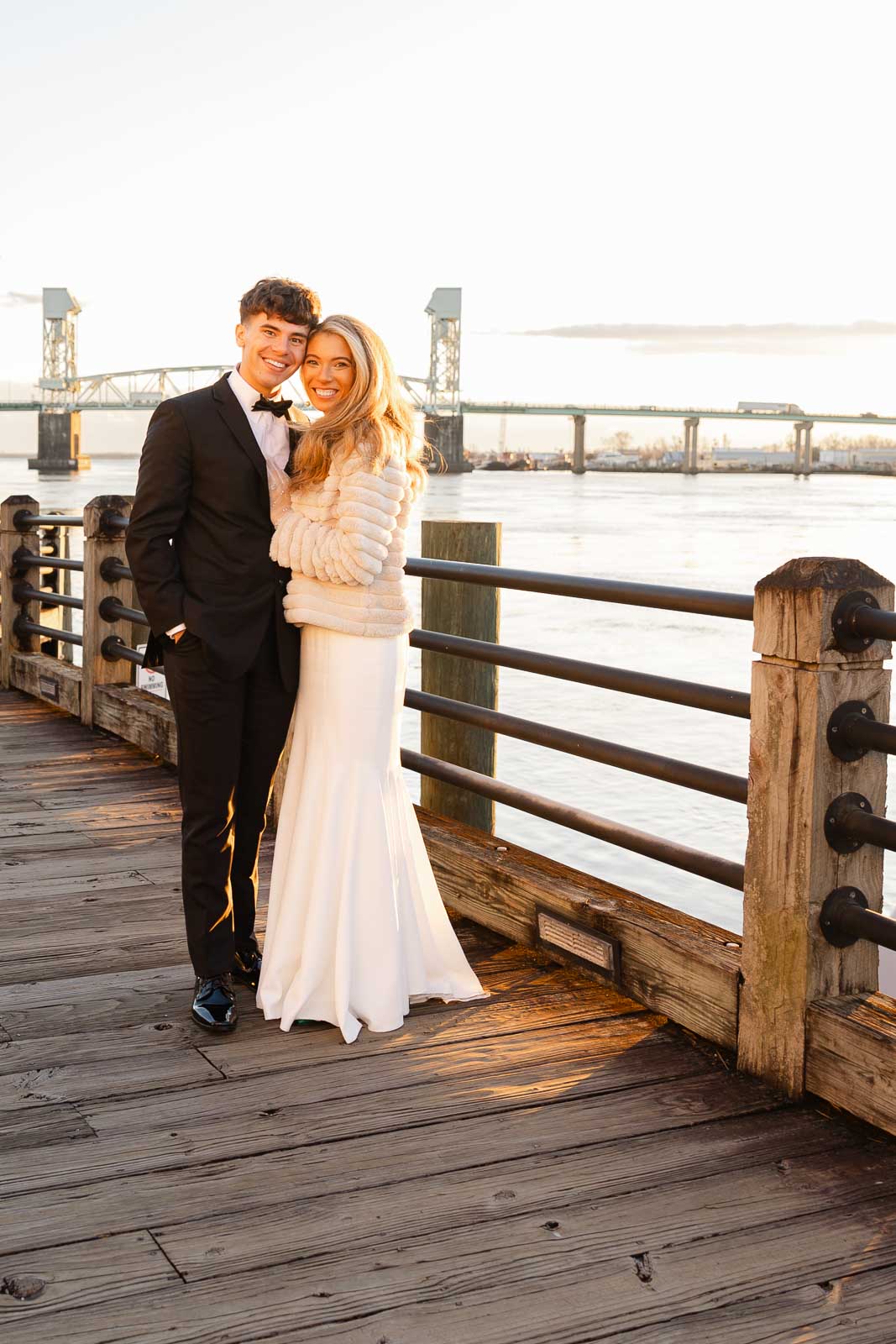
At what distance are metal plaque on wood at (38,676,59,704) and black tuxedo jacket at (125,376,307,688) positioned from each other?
442cm

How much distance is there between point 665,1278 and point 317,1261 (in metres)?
0.50

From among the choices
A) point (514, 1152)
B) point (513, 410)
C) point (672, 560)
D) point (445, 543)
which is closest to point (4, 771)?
point (445, 543)

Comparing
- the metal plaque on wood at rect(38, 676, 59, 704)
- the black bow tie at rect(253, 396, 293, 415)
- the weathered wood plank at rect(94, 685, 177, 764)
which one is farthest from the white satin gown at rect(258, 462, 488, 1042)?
the metal plaque on wood at rect(38, 676, 59, 704)

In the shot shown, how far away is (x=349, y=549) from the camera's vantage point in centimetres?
280

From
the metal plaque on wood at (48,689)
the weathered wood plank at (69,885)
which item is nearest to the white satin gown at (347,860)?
the weathered wood plank at (69,885)

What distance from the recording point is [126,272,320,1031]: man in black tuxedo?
9.28 feet

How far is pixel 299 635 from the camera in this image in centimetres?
301

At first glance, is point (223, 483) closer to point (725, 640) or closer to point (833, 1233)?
point (833, 1233)

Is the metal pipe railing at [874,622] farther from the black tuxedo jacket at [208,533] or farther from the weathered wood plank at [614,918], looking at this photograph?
the black tuxedo jacket at [208,533]

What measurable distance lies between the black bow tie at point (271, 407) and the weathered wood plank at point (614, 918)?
4.18ft

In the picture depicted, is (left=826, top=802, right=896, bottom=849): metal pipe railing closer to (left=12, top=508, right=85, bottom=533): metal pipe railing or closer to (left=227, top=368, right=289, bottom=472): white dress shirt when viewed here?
(left=227, top=368, right=289, bottom=472): white dress shirt

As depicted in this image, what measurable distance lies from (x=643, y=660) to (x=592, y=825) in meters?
18.3

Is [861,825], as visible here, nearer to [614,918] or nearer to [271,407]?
[614,918]

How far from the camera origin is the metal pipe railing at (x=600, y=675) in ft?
9.05
